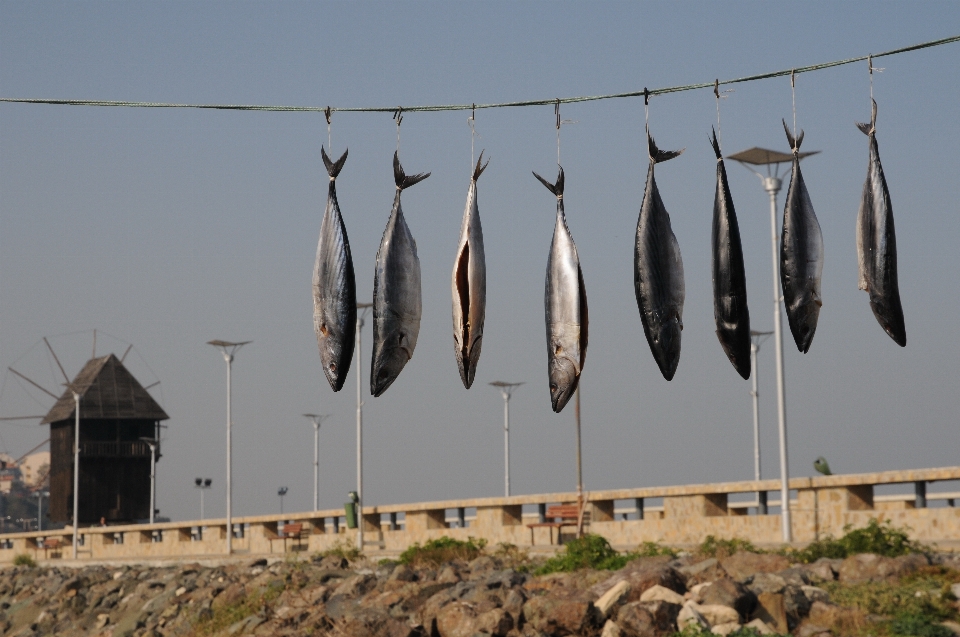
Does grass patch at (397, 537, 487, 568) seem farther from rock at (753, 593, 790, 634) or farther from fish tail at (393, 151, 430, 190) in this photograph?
fish tail at (393, 151, 430, 190)

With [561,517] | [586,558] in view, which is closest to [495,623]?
[586,558]

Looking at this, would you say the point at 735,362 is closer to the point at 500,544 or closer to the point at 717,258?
the point at 717,258

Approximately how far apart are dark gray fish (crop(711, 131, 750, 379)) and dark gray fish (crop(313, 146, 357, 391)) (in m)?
2.60

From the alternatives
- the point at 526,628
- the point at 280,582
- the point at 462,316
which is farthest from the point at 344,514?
the point at 462,316

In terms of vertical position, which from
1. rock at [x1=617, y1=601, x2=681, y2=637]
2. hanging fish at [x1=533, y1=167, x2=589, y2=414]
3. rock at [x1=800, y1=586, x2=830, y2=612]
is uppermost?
hanging fish at [x1=533, y1=167, x2=589, y2=414]

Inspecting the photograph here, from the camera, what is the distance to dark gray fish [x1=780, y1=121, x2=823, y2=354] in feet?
29.1

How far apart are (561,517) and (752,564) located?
8.58 meters

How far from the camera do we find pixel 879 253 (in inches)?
345

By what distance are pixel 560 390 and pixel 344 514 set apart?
2619cm

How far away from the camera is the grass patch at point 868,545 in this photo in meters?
17.5

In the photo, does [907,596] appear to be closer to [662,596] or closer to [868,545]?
[868,545]

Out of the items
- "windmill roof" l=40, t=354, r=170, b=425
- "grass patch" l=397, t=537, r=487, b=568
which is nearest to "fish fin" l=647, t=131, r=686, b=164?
"grass patch" l=397, t=537, r=487, b=568

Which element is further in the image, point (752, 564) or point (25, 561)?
point (25, 561)

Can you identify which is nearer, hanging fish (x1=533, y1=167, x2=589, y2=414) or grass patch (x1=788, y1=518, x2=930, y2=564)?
hanging fish (x1=533, y1=167, x2=589, y2=414)
